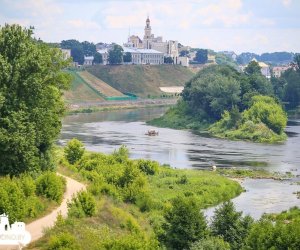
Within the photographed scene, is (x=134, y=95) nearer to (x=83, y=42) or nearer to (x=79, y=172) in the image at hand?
(x=83, y=42)

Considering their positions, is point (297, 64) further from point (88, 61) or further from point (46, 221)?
point (46, 221)

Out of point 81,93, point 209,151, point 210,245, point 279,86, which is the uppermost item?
point 279,86

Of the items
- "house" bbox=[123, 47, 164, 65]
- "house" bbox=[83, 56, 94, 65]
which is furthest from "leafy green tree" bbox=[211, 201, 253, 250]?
"house" bbox=[123, 47, 164, 65]

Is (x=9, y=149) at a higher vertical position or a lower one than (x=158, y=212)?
higher

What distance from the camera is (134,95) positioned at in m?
147

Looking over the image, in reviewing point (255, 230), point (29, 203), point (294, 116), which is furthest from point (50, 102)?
point (294, 116)

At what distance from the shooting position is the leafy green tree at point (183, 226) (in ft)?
88.2

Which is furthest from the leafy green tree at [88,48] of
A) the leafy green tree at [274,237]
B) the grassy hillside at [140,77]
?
the leafy green tree at [274,237]

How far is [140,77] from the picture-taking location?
6280 inches

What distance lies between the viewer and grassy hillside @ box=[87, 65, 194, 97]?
152 m

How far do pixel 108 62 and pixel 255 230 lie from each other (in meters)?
147

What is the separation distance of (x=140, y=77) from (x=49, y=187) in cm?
13159

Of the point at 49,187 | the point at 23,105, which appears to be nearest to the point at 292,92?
the point at 23,105

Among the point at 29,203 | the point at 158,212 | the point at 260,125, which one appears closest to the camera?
the point at 29,203
